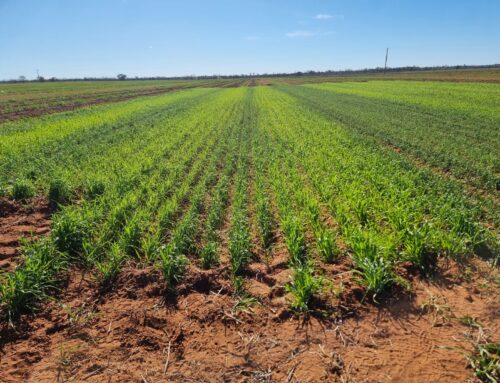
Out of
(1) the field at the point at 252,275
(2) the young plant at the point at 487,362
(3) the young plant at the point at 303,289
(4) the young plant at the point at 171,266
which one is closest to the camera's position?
(2) the young plant at the point at 487,362

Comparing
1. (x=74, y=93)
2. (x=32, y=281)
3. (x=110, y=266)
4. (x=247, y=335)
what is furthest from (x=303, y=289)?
(x=74, y=93)

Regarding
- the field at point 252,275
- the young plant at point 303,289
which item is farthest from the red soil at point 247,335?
the young plant at point 303,289

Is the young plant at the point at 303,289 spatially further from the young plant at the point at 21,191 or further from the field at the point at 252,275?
the young plant at the point at 21,191

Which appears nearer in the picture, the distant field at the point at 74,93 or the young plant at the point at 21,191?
the young plant at the point at 21,191

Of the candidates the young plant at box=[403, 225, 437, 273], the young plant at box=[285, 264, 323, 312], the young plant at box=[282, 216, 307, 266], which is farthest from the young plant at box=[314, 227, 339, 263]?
the young plant at box=[403, 225, 437, 273]

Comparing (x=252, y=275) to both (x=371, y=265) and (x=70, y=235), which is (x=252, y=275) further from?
(x=70, y=235)

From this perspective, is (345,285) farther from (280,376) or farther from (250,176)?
(250,176)

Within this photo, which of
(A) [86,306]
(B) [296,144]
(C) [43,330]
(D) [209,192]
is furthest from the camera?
(B) [296,144]

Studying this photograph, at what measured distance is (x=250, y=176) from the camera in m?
10.4

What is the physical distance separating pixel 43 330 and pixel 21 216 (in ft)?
15.1

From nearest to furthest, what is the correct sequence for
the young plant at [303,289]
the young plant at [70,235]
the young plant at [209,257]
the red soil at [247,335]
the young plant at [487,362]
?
the young plant at [487,362] → the red soil at [247,335] → the young plant at [303,289] → the young plant at [209,257] → the young plant at [70,235]

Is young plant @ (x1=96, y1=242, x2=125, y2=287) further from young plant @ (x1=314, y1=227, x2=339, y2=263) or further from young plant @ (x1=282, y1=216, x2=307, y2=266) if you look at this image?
young plant @ (x1=314, y1=227, x2=339, y2=263)

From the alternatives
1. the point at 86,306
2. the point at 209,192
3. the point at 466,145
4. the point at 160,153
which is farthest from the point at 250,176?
the point at 466,145

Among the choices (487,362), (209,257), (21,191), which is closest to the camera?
(487,362)
